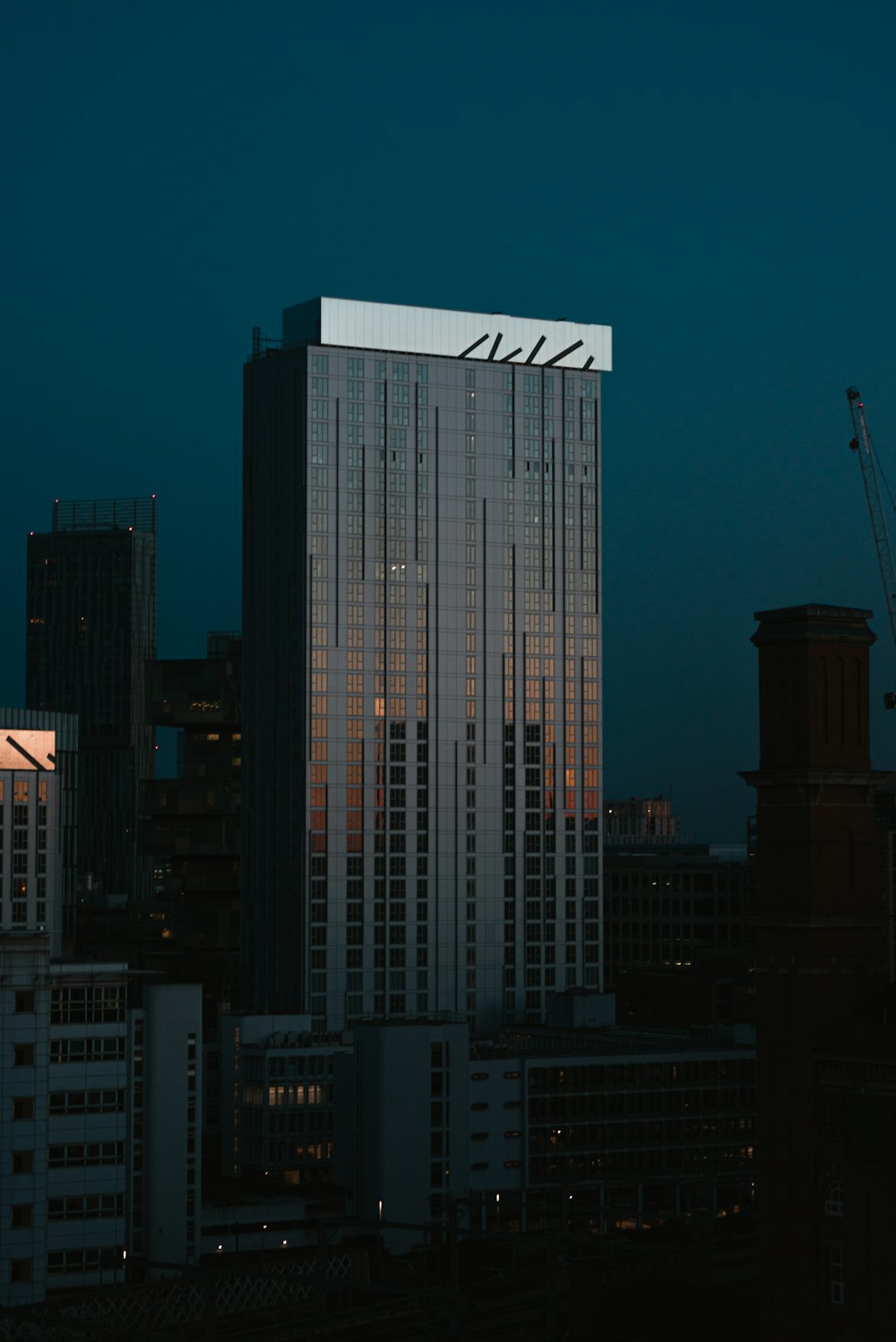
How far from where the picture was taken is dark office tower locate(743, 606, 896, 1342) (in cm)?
10912

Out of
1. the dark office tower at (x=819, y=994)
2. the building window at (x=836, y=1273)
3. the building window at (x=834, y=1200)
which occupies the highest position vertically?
the dark office tower at (x=819, y=994)

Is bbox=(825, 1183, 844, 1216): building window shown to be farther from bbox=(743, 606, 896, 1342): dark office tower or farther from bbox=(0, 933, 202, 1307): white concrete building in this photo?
bbox=(0, 933, 202, 1307): white concrete building

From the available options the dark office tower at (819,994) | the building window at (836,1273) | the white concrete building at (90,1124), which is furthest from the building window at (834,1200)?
the white concrete building at (90,1124)

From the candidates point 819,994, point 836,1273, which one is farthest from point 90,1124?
point 836,1273

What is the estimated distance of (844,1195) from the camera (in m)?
111

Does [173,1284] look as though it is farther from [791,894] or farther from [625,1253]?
[791,894]

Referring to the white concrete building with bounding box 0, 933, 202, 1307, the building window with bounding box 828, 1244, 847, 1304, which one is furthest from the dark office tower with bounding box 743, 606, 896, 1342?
the white concrete building with bounding box 0, 933, 202, 1307

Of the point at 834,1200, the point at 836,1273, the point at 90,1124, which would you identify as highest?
the point at 834,1200

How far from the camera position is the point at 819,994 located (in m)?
116

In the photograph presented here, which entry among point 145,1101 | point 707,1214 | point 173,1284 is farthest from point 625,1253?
point 145,1101

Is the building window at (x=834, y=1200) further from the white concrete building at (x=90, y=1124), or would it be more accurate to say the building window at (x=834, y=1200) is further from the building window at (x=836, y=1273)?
the white concrete building at (x=90, y=1124)

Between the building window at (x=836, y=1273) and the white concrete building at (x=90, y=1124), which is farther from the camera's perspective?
the white concrete building at (x=90, y=1124)

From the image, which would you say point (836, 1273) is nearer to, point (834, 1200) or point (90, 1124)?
point (834, 1200)

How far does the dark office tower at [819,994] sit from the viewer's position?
358 ft
